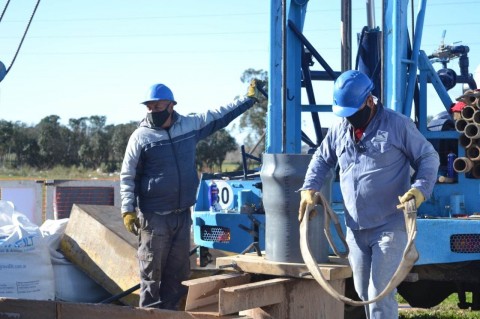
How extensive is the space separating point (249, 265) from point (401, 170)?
3.99ft

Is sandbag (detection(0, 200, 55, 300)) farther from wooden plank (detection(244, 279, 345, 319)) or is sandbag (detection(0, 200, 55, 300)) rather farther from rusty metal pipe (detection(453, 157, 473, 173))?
rusty metal pipe (detection(453, 157, 473, 173))

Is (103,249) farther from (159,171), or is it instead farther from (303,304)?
(303,304)

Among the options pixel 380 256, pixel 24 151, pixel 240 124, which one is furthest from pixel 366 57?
pixel 24 151

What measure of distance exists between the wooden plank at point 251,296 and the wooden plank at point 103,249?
2.13 meters

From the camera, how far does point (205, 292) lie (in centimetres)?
503

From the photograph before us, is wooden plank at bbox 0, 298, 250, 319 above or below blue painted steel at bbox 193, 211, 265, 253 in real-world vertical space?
below

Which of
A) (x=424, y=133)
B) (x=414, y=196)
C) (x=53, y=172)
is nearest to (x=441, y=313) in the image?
(x=424, y=133)

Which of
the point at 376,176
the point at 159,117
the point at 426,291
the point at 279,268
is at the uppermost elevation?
the point at 159,117

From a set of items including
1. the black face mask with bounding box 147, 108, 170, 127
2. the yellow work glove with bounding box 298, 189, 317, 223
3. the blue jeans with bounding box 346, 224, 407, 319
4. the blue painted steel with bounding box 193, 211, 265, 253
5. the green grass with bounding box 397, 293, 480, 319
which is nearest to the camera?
the blue jeans with bounding box 346, 224, 407, 319

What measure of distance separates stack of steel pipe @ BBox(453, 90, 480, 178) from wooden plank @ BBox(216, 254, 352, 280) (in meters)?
2.19

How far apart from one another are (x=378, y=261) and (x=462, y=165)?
8.49ft

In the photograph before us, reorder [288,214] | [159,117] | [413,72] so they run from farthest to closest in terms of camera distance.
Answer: [413,72], [159,117], [288,214]

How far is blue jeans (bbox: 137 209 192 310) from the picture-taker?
6027 millimetres

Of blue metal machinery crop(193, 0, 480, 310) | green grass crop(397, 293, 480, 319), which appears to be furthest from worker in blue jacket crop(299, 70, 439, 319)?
green grass crop(397, 293, 480, 319)
